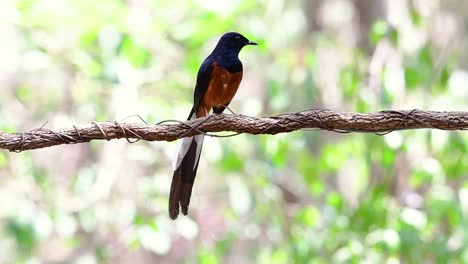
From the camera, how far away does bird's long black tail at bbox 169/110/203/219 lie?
11.3 ft

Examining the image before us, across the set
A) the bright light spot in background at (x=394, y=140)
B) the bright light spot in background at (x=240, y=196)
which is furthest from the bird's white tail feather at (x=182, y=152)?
the bright light spot in background at (x=240, y=196)

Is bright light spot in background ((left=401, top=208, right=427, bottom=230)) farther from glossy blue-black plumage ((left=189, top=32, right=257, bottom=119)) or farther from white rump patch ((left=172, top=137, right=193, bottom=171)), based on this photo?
white rump patch ((left=172, top=137, right=193, bottom=171))

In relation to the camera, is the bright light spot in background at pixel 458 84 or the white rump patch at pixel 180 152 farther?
the bright light spot in background at pixel 458 84

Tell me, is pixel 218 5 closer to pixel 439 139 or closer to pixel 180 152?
pixel 439 139

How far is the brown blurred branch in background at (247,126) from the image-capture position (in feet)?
8.82

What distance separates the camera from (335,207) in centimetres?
524

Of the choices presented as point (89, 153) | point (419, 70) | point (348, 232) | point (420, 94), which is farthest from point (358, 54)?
point (89, 153)

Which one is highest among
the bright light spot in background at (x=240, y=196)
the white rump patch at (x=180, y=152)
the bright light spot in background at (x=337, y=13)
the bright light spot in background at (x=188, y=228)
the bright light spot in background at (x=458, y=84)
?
the bright light spot in background at (x=337, y=13)

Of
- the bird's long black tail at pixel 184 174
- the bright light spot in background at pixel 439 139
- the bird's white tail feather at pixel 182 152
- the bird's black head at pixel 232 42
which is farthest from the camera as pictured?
the bright light spot in background at pixel 439 139

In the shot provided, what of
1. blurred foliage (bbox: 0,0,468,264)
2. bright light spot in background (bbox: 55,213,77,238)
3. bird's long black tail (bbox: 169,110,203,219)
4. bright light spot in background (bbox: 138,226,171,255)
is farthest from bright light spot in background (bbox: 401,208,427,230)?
bright light spot in background (bbox: 55,213,77,238)

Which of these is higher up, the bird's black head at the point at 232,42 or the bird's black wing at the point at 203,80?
the bird's black head at the point at 232,42

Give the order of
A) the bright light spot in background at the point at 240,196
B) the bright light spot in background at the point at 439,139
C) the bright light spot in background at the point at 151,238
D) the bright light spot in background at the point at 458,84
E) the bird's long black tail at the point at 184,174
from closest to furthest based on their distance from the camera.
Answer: the bird's long black tail at the point at 184,174 < the bright light spot in background at the point at 439,139 < the bright light spot in background at the point at 458,84 < the bright light spot in background at the point at 151,238 < the bright light spot in background at the point at 240,196

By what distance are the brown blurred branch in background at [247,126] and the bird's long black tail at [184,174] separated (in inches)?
29.3

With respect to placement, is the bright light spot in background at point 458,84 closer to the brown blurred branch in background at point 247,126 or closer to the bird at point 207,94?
the bird at point 207,94
